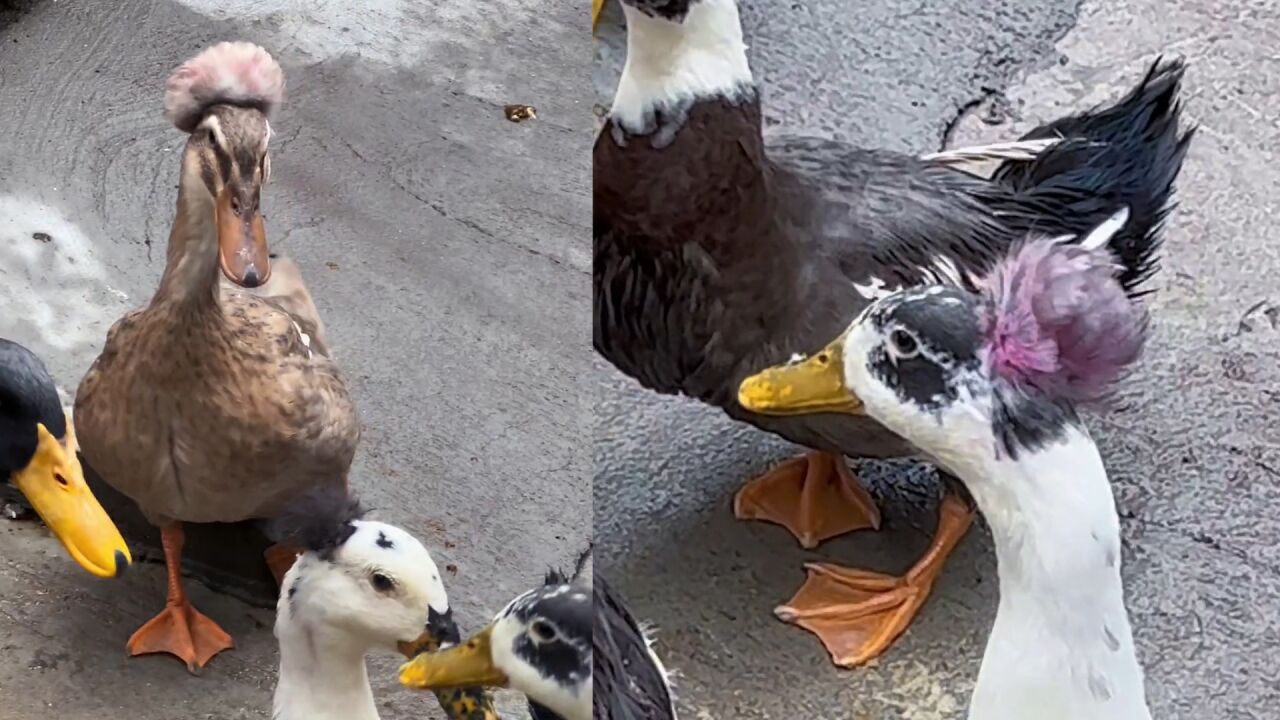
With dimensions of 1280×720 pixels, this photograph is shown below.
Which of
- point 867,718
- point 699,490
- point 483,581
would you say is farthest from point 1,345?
point 867,718

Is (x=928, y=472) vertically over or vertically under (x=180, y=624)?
over

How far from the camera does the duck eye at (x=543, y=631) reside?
63 centimetres

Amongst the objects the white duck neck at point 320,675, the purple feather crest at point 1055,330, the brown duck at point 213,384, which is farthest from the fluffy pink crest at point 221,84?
the purple feather crest at point 1055,330

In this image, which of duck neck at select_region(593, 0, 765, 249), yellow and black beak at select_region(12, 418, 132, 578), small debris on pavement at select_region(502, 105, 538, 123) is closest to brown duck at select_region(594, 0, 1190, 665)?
duck neck at select_region(593, 0, 765, 249)

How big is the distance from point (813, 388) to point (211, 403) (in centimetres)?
35

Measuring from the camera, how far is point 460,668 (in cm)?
64

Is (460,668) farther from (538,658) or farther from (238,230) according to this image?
(238,230)

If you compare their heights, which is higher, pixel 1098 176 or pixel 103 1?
pixel 1098 176

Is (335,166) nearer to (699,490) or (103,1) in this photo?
(103,1)

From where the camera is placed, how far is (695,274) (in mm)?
769

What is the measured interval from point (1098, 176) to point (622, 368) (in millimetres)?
324

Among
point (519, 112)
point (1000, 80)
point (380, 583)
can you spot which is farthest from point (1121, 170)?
point (380, 583)

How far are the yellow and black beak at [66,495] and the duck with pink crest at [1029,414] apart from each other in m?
0.42

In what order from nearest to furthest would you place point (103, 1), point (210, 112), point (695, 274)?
point (210, 112), point (695, 274), point (103, 1)
